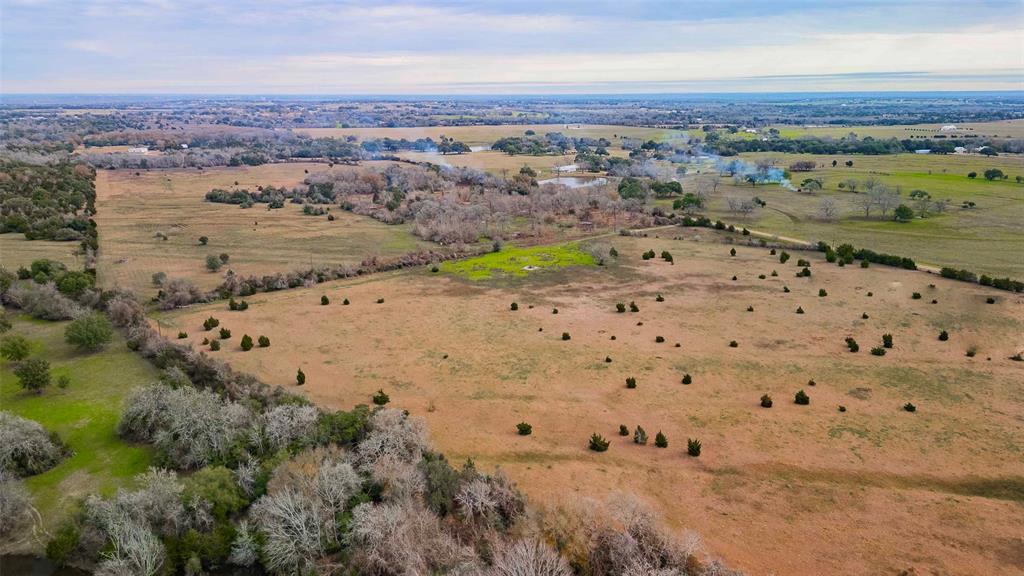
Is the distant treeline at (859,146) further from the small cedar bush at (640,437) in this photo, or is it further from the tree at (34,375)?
the tree at (34,375)

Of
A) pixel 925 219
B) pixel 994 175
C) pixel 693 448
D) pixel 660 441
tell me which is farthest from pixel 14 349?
pixel 994 175

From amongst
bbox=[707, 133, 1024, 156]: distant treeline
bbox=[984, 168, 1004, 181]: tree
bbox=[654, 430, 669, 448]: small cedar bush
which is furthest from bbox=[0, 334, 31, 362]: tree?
bbox=[707, 133, 1024, 156]: distant treeline

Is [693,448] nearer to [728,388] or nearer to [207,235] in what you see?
[728,388]

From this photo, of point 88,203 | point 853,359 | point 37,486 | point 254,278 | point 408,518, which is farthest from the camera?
point 88,203

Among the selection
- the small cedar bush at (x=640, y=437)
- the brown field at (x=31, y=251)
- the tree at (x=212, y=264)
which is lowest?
the small cedar bush at (x=640, y=437)

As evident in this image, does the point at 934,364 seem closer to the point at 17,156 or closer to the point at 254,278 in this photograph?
the point at 254,278

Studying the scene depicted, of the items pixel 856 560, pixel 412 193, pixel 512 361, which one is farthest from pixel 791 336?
pixel 412 193

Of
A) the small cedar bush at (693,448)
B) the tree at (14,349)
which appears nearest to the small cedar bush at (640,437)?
the small cedar bush at (693,448)

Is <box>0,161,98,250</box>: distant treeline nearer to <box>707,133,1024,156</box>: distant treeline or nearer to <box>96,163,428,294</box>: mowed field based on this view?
<box>96,163,428,294</box>: mowed field
